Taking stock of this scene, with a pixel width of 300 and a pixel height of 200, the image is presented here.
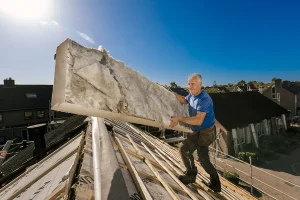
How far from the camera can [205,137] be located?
10.6 ft

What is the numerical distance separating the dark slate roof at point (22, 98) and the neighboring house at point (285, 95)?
1657 inches

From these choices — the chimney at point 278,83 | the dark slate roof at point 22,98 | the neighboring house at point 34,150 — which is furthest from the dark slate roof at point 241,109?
the dark slate roof at point 22,98

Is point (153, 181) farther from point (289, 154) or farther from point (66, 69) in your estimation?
point (289, 154)

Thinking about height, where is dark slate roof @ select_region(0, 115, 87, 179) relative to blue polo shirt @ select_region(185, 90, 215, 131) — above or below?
below

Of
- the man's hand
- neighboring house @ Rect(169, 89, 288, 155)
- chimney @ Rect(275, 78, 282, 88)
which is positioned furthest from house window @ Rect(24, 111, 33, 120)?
chimney @ Rect(275, 78, 282, 88)

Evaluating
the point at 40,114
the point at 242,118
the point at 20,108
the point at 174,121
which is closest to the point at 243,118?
the point at 242,118

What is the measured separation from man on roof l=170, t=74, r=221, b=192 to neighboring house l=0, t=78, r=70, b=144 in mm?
31328

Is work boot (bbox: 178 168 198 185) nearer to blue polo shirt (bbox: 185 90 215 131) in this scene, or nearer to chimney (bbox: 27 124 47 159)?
blue polo shirt (bbox: 185 90 215 131)

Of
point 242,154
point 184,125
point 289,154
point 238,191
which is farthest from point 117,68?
point 289,154

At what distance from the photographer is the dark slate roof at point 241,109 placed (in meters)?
23.1

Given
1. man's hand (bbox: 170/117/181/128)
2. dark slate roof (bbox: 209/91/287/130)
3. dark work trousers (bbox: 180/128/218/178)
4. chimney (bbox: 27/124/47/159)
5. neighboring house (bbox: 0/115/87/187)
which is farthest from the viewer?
dark slate roof (bbox: 209/91/287/130)

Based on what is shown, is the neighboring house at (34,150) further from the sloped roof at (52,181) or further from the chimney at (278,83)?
the chimney at (278,83)

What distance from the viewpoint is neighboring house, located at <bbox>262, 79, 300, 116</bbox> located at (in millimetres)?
42812

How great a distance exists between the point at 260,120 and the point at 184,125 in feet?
84.5
